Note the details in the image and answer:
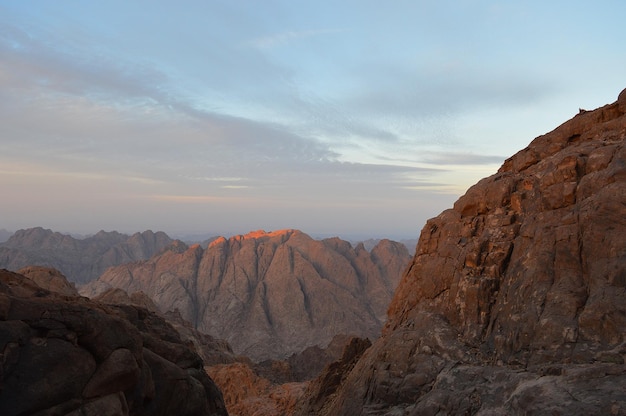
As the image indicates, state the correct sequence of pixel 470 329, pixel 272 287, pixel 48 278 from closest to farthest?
pixel 470 329, pixel 48 278, pixel 272 287

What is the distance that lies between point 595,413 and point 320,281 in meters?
115

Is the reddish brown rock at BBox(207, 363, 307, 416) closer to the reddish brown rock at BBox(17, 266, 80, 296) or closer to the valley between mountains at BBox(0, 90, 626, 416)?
the valley between mountains at BBox(0, 90, 626, 416)

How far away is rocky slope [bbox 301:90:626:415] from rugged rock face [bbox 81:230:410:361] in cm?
7721

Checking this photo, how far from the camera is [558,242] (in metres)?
21.2

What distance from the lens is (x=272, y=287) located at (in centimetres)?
12519

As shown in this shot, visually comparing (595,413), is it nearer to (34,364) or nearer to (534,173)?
(534,173)

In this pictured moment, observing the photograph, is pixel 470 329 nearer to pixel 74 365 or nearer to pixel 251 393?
pixel 74 365

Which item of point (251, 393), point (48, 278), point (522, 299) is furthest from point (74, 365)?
point (48, 278)

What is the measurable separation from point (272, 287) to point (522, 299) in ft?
353

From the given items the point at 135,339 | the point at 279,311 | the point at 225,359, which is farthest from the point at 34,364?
the point at 279,311

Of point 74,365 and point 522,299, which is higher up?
point 522,299

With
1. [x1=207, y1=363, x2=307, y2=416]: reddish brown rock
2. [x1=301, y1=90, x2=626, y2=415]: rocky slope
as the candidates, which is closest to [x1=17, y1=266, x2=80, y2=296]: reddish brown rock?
[x1=207, y1=363, x2=307, y2=416]: reddish brown rock

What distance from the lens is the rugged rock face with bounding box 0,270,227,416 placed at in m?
12.6

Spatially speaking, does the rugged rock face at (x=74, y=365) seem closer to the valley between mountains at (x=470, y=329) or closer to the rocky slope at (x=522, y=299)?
the valley between mountains at (x=470, y=329)
